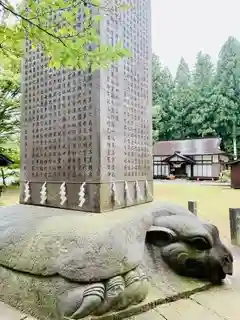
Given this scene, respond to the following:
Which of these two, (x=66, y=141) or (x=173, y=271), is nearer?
(x=173, y=271)

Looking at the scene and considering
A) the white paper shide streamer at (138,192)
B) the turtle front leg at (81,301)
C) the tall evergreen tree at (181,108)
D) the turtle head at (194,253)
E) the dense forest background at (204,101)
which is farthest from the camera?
the tall evergreen tree at (181,108)

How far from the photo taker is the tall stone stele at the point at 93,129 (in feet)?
11.1

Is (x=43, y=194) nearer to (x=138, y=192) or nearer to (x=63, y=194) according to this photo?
(x=63, y=194)

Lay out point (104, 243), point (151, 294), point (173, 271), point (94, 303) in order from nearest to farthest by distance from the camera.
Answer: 1. point (94, 303)
2. point (104, 243)
3. point (151, 294)
4. point (173, 271)

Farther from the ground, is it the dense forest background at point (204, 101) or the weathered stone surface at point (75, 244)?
the dense forest background at point (204, 101)

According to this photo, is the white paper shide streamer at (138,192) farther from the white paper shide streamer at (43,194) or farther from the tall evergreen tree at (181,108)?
the tall evergreen tree at (181,108)

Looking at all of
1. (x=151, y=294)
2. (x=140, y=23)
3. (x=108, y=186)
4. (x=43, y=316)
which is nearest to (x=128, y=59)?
(x=140, y=23)

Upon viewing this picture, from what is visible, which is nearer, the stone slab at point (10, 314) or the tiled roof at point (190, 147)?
the stone slab at point (10, 314)

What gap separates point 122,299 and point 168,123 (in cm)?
3301

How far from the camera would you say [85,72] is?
3477mm

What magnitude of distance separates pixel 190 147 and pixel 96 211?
2652 centimetres

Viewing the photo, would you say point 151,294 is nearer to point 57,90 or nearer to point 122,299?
point 122,299

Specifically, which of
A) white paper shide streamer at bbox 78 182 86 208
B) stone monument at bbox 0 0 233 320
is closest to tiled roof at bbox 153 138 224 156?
stone monument at bbox 0 0 233 320

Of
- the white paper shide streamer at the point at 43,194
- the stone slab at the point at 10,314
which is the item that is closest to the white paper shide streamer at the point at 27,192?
the white paper shide streamer at the point at 43,194
